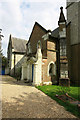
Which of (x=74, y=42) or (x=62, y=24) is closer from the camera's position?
(x=62, y=24)

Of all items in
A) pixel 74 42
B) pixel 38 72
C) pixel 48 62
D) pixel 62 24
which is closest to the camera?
pixel 38 72

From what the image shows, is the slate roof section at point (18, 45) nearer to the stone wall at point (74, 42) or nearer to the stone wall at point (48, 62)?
the stone wall at point (48, 62)

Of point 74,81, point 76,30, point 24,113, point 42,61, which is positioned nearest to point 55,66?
point 42,61

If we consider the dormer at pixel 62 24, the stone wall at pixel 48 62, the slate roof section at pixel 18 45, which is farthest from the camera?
the slate roof section at pixel 18 45

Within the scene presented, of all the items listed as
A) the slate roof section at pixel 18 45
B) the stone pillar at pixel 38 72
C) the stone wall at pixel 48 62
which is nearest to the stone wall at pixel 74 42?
the stone wall at pixel 48 62

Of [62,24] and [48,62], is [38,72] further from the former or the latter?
[62,24]

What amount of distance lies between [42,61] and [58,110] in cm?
601

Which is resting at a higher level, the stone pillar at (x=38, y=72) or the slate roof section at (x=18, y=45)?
the slate roof section at (x=18, y=45)

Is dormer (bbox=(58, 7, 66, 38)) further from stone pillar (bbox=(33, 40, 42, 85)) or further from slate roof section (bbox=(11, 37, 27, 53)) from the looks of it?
slate roof section (bbox=(11, 37, 27, 53))

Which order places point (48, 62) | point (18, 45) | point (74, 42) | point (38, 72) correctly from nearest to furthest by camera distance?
point (38, 72) < point (48, 62) < point (74, 42) < point (18, 45)

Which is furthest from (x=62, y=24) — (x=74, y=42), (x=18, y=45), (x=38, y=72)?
(x=18, y=45)

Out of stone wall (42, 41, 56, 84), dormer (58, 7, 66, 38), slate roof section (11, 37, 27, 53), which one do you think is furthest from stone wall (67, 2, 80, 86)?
slate roof section (11, 37, 27, 53)

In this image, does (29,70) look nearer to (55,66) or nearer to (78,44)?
(55,66)

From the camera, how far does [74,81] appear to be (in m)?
10.3
